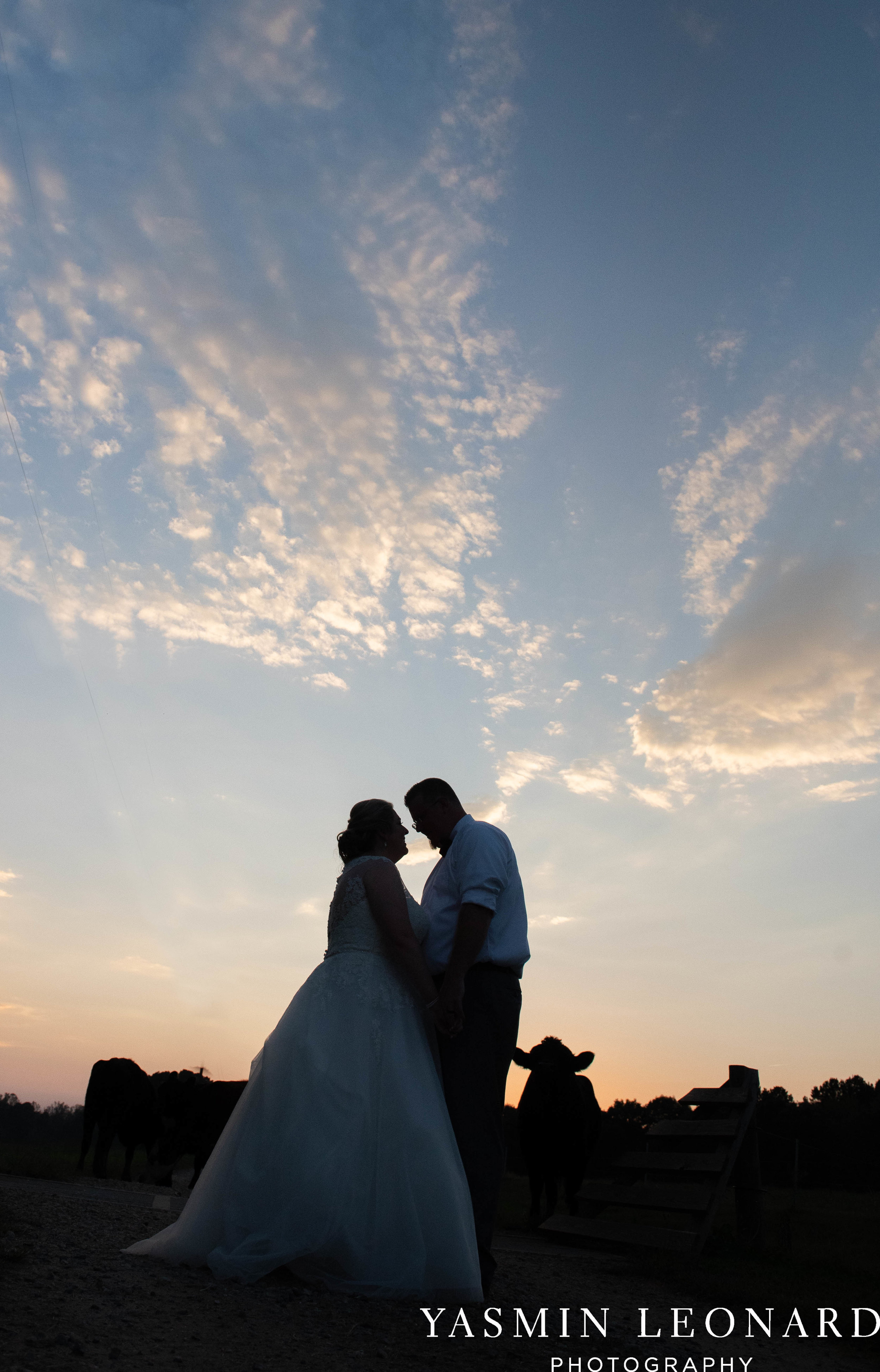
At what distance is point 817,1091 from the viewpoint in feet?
194

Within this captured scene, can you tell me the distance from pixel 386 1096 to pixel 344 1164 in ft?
1.14

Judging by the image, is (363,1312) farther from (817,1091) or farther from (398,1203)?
(817,1091)

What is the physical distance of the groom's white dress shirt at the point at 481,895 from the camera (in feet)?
14.5

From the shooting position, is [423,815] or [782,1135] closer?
[423,815]

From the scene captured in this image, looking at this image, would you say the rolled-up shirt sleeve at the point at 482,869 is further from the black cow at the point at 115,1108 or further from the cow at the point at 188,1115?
the black cow at the point at 115,1108

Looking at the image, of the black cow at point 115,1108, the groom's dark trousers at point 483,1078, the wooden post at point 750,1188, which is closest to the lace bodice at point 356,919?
the groom's dark trousers at point 483,1078

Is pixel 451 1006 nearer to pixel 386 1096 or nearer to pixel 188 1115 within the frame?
pixel 386 1096

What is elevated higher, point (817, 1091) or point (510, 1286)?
point (817, 1091)

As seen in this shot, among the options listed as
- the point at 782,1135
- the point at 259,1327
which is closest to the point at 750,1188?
the point at 259,1327

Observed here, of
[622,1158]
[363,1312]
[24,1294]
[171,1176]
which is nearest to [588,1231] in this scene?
[622,1158]

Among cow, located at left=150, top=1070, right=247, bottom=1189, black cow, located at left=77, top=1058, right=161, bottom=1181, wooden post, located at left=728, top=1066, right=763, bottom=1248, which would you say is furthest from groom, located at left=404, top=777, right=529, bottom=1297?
black cow, located at left=77, top=1058, right=161, bottom=1181

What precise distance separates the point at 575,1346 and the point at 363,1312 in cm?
94

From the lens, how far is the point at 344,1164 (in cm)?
393

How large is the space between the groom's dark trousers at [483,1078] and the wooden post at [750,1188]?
4268mm
